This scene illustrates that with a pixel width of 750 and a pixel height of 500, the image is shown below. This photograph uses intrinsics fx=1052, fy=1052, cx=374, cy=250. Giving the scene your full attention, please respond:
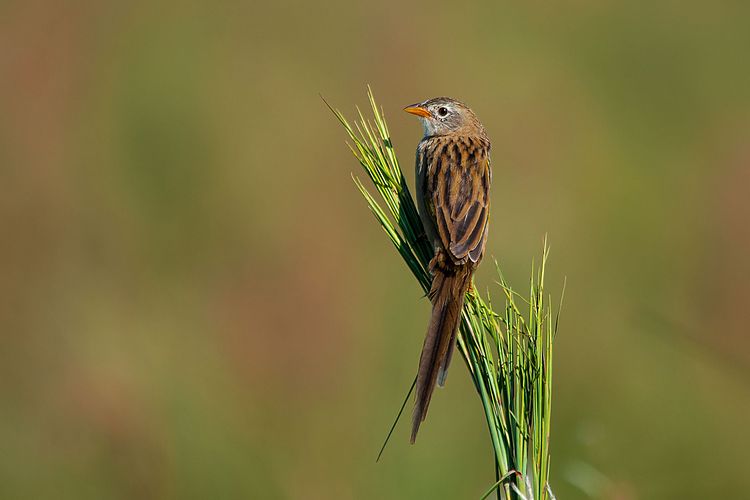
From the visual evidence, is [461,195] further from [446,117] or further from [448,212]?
[446,117]

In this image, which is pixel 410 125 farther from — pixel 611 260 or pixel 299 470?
pixel 299 470

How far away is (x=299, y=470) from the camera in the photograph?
541cm

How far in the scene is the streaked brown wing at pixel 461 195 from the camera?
10.6ft

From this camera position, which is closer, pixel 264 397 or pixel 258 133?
pixel 264 397

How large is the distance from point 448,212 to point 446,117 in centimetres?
105

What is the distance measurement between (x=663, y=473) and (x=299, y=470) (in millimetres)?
1851

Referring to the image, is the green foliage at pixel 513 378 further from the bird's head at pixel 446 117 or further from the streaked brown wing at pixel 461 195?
the bird's head at pixel 446 117

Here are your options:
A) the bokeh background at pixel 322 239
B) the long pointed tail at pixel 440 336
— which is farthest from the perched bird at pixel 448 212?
the bokeh background at pixel 322 239

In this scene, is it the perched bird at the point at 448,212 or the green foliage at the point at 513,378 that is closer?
the green foliage at the point at 513,378

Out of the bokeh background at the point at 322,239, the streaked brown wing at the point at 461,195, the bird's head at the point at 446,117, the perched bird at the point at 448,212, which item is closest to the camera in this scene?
the perched bird at the point at 448,212

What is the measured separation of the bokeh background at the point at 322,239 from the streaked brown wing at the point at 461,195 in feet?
4.28

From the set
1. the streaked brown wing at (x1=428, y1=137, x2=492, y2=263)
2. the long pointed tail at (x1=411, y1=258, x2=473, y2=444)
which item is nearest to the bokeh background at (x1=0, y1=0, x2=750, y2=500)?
the streaked brown wing at (x1=428, y1=137, x2=492, y2=263)

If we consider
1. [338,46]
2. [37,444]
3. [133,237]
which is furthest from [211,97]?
[37,444]

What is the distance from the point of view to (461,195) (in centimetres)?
359
